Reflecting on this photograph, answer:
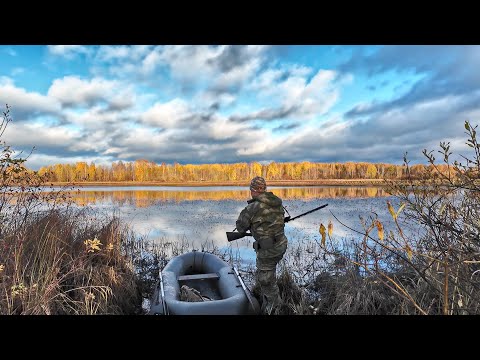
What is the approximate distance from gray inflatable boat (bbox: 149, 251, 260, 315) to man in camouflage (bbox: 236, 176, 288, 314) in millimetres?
369

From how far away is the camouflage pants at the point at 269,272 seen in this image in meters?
5.17

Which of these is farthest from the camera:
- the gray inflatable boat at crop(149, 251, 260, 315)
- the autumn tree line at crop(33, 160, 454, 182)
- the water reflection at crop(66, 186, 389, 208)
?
the autumn tree line at crop(33, 160, 454, 182)

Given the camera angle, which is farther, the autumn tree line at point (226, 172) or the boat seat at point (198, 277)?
the autumn tree line at point (226, 172)

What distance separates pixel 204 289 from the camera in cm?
600

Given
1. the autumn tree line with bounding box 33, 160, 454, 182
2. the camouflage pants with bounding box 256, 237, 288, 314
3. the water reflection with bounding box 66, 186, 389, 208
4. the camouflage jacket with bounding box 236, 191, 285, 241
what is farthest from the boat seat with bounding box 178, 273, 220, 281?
the autumn tree line with bounding box 33, 160, 454, 182

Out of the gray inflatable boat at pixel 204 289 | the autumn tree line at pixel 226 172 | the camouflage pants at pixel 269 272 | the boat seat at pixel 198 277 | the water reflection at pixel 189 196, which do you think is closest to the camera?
the gray inflatable boat at pixel 204 289

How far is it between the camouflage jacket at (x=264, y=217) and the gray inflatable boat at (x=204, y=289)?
95cm

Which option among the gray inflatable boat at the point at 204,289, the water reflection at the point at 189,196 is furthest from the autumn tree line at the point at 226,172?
the gray inflatable boat at the point at 204,289

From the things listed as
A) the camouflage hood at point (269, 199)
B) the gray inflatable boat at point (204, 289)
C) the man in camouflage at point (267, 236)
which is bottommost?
Result: the gray inflatable boat at point (204, 289)

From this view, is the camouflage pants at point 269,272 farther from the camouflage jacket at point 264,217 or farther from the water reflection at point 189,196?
the water reflection at point 189,196

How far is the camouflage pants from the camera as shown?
5172 millimetres

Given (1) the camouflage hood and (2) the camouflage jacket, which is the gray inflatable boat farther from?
(1) the camouflage hood
